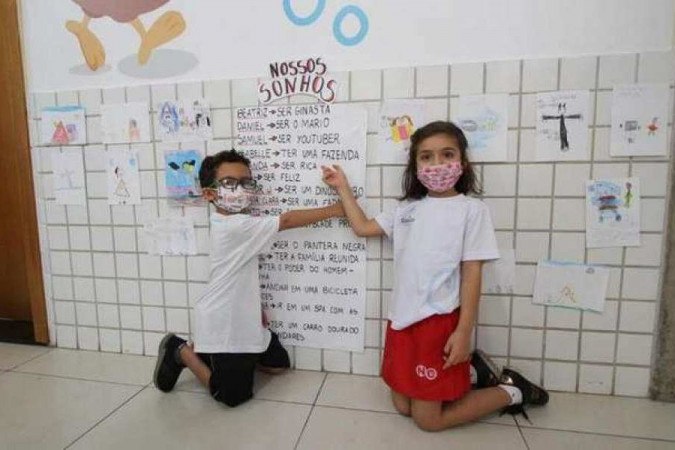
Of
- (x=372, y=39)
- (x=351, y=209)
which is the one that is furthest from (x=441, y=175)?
(x=372, y=39)

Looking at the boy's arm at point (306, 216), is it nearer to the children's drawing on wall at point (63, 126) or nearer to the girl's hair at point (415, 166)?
the girl's hair at point (415, 166)

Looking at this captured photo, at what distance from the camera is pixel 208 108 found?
1.55 metres

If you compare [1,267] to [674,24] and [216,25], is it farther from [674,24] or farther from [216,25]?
[674,24]

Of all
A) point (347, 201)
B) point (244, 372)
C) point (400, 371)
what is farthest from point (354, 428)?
point (347, 201)

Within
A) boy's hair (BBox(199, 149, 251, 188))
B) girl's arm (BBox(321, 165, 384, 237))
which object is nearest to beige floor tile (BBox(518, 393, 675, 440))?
girl's arm (BBox(321, 165, 384, 237))

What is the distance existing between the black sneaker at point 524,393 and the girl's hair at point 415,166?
61 cm

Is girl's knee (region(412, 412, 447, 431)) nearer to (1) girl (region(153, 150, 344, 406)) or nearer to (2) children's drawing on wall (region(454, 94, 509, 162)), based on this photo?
(1) girl (region(153, 150, 344, 406))

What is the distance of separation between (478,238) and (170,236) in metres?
1.17

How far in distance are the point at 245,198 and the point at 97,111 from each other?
0.79 meters

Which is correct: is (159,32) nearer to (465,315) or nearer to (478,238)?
(478,238)

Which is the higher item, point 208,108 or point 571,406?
point 208,108

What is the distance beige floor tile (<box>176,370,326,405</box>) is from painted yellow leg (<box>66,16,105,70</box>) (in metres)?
1.29

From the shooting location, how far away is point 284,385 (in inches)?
59.6

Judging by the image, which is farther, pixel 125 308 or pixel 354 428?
pixel 125 308
